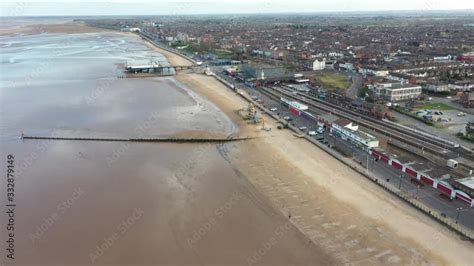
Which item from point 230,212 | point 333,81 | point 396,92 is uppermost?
point 396,92

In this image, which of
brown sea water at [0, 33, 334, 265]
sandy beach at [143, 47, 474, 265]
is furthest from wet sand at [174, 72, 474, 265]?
brown sea water at [0, 33, 334, 265]

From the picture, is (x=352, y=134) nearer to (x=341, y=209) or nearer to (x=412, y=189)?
(x=412, y=189)

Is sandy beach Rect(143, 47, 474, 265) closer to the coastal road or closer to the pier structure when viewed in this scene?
the coastal road

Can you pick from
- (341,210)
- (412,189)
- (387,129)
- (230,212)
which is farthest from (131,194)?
(387,129)

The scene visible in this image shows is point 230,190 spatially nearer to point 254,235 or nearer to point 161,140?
point 254,235

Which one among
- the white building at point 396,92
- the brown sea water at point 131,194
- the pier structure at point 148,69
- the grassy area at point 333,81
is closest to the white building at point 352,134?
the brown sea water at point 131,194

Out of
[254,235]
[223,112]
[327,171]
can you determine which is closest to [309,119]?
[223,112]
